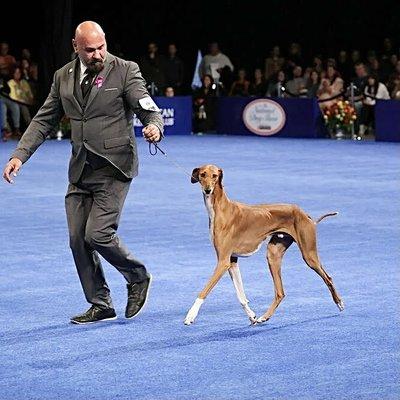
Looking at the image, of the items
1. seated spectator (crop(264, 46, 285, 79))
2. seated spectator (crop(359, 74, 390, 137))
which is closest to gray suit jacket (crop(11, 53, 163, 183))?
seated spectator (crop(359, 74, 390, 137))

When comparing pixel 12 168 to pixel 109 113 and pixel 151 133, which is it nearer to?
pixel 109 113

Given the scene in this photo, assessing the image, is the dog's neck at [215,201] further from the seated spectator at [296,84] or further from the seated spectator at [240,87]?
the seated spectator at [240,87]

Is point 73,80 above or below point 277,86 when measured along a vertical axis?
above

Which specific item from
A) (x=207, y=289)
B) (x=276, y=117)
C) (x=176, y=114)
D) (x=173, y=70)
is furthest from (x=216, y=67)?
(x=207, y=289)

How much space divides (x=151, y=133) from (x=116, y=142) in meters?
0.44

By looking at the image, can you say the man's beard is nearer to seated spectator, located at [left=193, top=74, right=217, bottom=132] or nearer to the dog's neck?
the dog's neck

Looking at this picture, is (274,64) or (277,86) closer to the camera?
(277,86)

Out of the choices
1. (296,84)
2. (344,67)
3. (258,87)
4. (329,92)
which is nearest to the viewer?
(329,92)

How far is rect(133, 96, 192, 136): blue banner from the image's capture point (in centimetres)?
2531

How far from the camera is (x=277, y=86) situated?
82.2 feet

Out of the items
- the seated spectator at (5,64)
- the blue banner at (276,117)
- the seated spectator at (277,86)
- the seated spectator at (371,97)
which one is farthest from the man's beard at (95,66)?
the seated spectator at (5,64)

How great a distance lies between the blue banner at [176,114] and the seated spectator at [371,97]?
3780 millimetres

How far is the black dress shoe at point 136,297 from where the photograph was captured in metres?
7.85

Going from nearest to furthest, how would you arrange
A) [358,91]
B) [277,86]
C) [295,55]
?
[358,91], [277,86], [295,55]
